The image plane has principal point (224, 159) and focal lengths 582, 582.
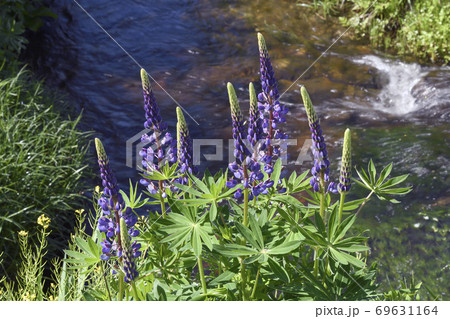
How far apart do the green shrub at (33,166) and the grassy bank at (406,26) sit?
5.09 metres

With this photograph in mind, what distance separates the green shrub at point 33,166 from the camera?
545 centimetres

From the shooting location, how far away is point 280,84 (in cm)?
884

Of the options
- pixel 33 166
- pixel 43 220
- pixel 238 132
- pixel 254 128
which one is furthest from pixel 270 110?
pixel 33 166

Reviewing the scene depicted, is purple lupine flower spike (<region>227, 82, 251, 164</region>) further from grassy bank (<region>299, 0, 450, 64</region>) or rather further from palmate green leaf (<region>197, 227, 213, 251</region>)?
grassy bank (<region>299, 0, 450, 64</region>)

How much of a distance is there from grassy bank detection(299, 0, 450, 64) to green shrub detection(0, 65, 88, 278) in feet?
16.7

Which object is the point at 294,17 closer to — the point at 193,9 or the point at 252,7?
the point at 252,7

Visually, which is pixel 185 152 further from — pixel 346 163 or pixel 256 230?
pixel 346 163

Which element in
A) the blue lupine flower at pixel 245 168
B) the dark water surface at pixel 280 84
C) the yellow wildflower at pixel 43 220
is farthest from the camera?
the dark water surface at pixel 280 84

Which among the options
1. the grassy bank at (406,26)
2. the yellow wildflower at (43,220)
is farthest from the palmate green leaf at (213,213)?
the grassy bank at (406,26)

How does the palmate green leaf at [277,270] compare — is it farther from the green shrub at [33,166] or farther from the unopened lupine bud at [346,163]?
the green shrub at [33,166]

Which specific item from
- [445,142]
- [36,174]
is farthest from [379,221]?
[36,174]

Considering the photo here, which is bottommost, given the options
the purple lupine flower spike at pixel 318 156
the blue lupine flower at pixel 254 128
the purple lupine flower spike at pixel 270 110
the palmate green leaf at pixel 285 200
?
the palmate green leaf at pixel 285 200

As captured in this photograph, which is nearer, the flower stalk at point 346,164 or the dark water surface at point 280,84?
the flower stalk at point 346,164

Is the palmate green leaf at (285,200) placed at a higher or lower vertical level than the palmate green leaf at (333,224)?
higher
